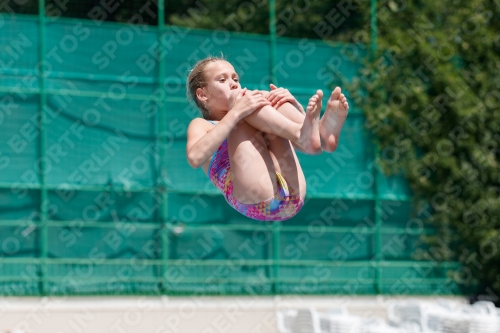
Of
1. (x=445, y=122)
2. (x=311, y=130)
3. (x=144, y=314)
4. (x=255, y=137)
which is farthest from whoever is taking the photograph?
(x=445, y=122)

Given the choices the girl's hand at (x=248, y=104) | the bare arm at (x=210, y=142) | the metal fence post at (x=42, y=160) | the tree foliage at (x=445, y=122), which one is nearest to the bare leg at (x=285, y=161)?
the girl's hand at (x=248, y=104)

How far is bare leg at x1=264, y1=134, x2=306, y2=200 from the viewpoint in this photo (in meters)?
4.58

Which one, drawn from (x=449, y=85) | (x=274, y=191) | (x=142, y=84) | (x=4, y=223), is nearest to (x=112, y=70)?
(x=142, y=84)

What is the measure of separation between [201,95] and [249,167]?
1.81 ft

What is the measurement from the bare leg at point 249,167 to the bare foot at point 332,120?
0.31 m

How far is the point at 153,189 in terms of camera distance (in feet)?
33.0

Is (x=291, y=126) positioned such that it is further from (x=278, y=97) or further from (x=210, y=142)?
(x=210, y=142)

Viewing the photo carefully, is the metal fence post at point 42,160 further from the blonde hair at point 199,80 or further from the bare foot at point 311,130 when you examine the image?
the bare foot at point 311,130

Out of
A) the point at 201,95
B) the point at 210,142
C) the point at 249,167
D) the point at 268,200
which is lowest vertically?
the point at 268,200

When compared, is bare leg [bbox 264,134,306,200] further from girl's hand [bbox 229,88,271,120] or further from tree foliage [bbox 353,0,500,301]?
tree foliage [bbox 353,0,500,301]

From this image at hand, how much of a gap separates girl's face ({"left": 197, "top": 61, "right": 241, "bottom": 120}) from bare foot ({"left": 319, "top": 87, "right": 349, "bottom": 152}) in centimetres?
54

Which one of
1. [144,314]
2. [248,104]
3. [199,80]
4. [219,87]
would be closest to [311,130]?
[248,104]

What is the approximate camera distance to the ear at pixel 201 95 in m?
4.71

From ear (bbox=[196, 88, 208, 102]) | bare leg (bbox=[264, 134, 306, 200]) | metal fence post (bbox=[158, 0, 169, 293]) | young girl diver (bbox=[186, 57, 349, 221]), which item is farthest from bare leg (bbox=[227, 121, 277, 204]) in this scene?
metal fence post (bbox=[158, 0, 169, 293])
